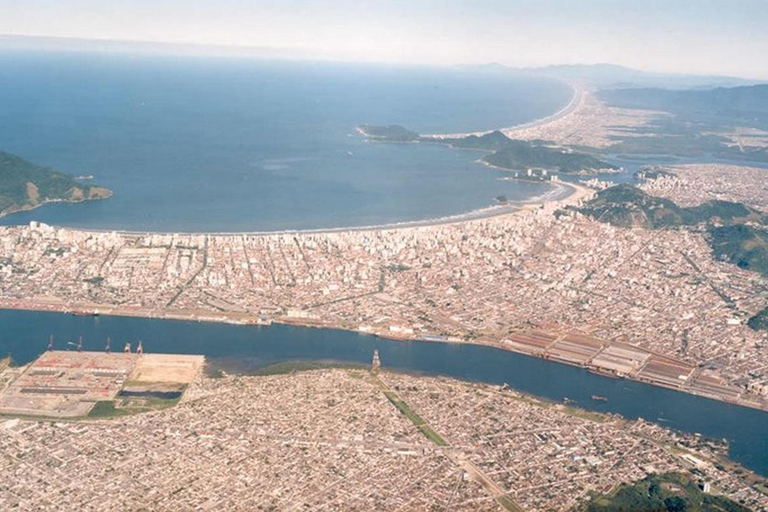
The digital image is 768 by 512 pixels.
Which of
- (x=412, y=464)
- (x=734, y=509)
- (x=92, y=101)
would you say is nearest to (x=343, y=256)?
(x=412, y=464)

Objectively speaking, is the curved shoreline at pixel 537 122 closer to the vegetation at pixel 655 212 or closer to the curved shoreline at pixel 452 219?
the curved shoreline at pixel 452 219

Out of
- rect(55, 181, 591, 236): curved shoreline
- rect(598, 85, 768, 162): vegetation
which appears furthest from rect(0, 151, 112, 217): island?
rect(598, 85, 768, 162): vegetation

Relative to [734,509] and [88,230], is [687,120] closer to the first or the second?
[88,230]

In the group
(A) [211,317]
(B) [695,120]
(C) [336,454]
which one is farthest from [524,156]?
(C) [336,454]

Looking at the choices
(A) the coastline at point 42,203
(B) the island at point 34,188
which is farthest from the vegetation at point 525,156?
(B) the island at point 34,188

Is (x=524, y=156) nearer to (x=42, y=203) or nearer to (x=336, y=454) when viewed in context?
(x=42, y=203)

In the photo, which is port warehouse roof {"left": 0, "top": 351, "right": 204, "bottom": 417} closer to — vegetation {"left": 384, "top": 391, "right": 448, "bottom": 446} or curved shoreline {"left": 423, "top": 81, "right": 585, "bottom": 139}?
vegetation {"left": 384, "top": 391, "right": 448, "bottom": 446}
